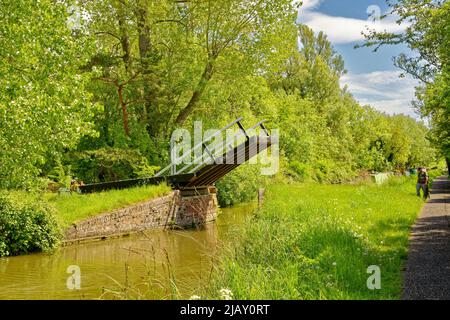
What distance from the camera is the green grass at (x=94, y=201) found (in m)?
18.0

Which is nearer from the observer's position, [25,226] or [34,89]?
[25,226]

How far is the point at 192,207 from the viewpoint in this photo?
23.2 m

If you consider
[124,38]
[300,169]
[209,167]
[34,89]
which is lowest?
[300,169]

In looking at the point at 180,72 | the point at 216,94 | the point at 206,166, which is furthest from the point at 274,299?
the point at 216,94

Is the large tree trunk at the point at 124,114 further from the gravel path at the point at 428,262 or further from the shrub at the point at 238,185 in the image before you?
the gravel path at the point at 428,262

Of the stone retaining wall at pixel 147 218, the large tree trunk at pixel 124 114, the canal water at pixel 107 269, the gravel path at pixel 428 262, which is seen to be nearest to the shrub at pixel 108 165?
the large tree trunk at pixel 124 114

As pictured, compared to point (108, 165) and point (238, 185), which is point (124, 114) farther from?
point (238, 185)

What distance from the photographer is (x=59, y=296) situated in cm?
1005

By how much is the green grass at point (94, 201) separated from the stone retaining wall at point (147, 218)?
23 cm

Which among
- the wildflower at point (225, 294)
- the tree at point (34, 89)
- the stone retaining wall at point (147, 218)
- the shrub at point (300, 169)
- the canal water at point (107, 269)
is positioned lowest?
the canal water at point (107, 269)

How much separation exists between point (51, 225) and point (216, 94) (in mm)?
14064

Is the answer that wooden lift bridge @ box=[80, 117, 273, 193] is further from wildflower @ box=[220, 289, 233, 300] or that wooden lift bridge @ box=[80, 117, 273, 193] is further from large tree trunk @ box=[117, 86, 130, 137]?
wildflower @ box=[220, 289, 233, 300]

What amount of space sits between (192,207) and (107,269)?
1032 centimetres

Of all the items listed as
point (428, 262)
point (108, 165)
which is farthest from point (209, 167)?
point (428, 262)
